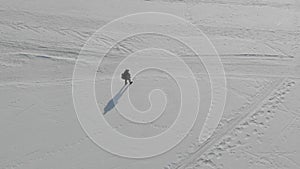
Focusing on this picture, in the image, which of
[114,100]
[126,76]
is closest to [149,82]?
[126,76]

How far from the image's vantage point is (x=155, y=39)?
41.2 ft

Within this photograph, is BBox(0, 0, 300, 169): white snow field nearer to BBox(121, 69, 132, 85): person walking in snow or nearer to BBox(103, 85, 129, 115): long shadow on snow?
BBox(103, 85, 129, 115): long shadow on snow

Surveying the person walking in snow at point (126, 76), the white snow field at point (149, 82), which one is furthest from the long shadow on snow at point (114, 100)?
the person walking in snow at point (126, 76)

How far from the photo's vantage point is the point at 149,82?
1028 centimetres

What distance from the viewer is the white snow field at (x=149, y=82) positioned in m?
7.86

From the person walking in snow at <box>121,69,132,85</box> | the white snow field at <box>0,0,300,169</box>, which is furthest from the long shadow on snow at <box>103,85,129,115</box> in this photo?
the person walking in snow at <box>121,69,132,85</box>

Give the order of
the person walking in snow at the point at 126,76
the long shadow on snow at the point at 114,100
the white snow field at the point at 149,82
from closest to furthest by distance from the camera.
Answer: the white snow field at the point at 149,82 < the long shadow on snow at the point at 114,100 < the person walking in snow at the point at 126,76

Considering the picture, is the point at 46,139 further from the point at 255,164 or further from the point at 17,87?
the point at 255,164

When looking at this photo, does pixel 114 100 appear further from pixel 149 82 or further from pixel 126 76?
pixel 149 82

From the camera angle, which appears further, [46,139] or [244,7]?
[244,7]

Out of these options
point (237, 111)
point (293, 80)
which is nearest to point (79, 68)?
A: point (237, 111)

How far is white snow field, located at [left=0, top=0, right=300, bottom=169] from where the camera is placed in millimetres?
7855

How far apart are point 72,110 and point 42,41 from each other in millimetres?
4152

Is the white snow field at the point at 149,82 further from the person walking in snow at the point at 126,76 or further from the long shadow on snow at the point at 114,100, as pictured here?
the person walking in snow at the point at 126,76
